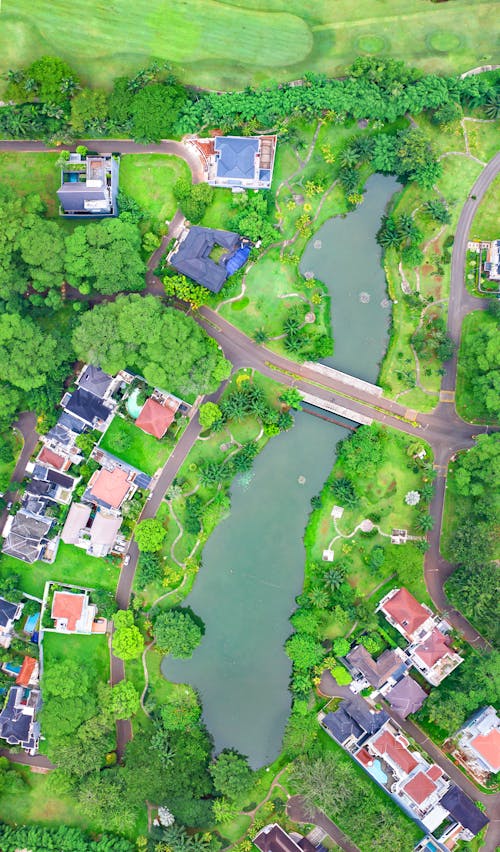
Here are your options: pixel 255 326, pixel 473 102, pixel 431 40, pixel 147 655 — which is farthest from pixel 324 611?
pixel 431 40

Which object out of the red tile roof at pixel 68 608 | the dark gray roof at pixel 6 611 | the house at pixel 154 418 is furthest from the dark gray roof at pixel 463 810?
the dark gray roof at pixel 6 611

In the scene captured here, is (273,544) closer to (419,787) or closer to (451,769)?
(419,787)

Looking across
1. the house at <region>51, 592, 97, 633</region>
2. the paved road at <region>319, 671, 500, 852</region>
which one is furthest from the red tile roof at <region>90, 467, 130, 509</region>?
the paved road at <region>319, 671, 500, 852</region>

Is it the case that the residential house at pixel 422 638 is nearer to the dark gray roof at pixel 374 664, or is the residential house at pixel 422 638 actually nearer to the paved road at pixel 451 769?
the dark gray roof at pixel 374 664

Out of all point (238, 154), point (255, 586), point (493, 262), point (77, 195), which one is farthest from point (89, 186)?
point (255, 586)

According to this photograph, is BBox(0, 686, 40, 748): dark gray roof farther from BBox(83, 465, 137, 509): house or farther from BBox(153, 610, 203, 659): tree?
BBox(83, 465, 137, 509): house
